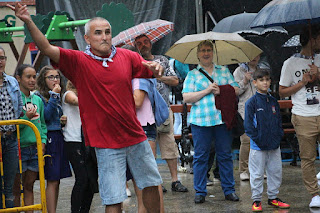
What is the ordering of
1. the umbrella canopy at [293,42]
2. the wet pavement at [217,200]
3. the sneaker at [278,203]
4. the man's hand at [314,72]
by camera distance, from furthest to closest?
1. the umbrella canopy at [293,42]
2. the wet pavement at [217,200]
3. the sneaker at [278,203]
4. the man's hand at [314,72]

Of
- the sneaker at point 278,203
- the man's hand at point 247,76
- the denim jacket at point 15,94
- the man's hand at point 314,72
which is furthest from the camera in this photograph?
the man's hand at point 247,76

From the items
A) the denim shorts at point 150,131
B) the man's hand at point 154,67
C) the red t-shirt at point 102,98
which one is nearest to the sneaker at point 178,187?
the denim shorts at point 150,131

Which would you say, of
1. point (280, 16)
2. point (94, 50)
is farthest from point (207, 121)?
point (94, 50)

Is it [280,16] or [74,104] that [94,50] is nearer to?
[74,104]

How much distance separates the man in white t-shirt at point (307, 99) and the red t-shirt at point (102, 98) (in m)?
2.76

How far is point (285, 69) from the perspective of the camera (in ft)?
23.4

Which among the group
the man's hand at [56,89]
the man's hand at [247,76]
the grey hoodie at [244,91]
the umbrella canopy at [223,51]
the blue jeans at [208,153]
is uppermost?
the umbrella canopy at [223,51]

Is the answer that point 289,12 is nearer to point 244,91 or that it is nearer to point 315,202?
point 315,202

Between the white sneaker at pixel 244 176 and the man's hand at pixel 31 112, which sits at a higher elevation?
the man's hand at pixel 31 112

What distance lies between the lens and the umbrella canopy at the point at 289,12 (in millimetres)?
6559

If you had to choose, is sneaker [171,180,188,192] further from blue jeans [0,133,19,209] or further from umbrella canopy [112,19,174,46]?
blue jeans [0,133,19,209]

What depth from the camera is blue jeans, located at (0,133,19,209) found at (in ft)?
19.2

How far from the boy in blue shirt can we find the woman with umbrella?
546 millimetres

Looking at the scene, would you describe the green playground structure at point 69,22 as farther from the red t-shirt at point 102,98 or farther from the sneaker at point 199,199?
the red t-shirt at point 102,98
